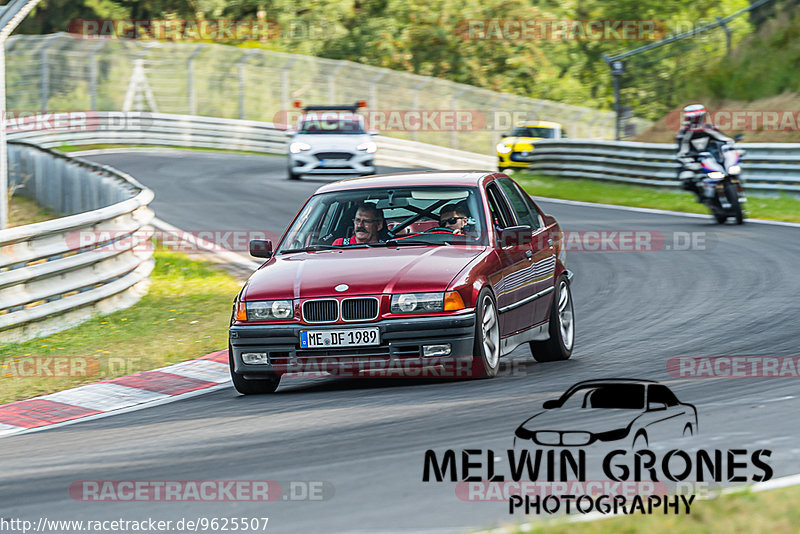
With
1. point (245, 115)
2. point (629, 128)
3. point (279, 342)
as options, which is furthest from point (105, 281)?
point (245, 115)

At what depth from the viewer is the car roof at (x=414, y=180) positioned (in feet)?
30.0

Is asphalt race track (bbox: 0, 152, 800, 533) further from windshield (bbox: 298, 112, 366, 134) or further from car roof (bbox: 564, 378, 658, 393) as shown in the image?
windshield (bbox: 298, 112, 366, 134)

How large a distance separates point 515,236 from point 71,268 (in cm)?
455

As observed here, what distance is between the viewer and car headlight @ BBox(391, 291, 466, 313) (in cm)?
790

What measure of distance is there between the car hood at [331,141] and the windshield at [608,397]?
20.9 m

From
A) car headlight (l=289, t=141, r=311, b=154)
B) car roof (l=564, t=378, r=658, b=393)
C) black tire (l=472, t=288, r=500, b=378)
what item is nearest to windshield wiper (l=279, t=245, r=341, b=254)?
black tire (l=472, t=288, r=500, b=378)

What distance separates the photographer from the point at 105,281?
12.2m

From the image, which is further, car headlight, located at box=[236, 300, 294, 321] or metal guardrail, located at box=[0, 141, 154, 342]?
metal guardrail, located at box=[0, 141, 154, 342]

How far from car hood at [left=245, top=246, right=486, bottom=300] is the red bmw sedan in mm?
10

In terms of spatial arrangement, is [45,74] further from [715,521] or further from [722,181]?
[715,521]

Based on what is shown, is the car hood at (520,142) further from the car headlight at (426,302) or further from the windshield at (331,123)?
the car headlight at (426,302)

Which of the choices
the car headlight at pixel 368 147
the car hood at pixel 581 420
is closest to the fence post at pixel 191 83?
the car headlight at pixel 368 147

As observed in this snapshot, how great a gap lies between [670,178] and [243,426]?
20.3 metres

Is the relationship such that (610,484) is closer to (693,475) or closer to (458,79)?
(693,475)
